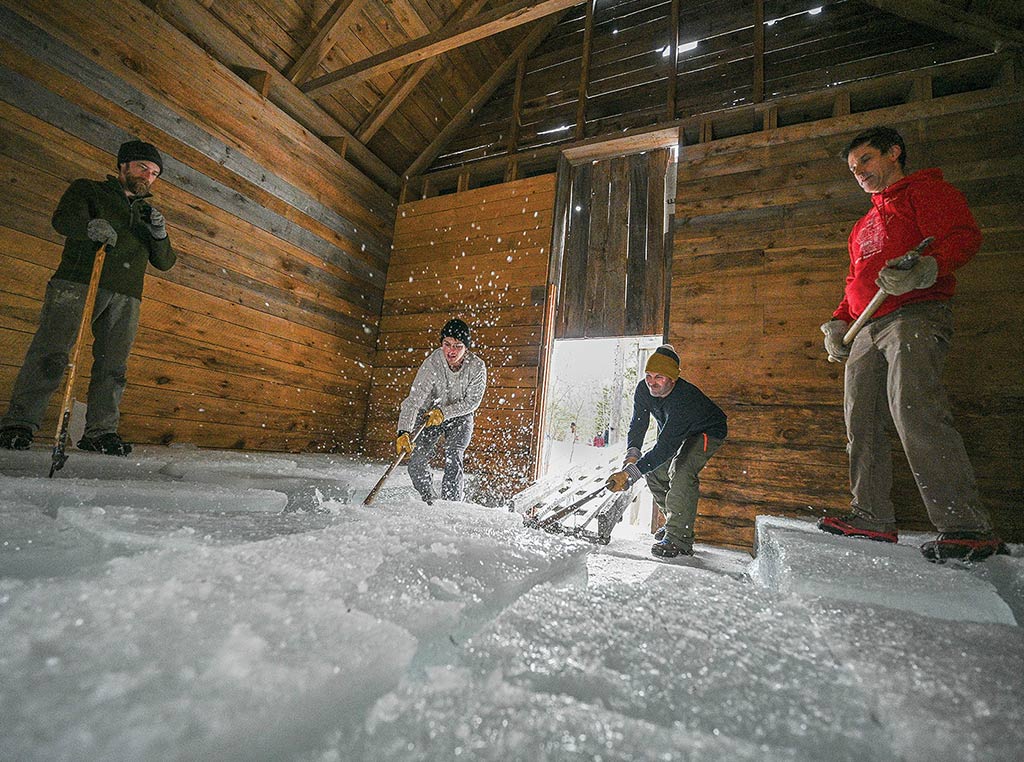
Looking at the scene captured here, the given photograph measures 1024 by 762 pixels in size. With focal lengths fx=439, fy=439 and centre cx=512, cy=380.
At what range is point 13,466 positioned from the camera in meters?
1.95

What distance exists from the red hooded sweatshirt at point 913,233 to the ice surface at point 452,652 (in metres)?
1.18

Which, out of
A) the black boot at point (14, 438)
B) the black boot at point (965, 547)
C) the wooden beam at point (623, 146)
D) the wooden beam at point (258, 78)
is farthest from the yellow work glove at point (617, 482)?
the wooden beam at point (258, 78)

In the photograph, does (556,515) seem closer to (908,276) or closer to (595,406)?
(908,276)

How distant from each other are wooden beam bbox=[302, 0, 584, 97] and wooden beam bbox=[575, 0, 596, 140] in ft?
3.71

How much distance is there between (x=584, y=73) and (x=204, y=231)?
4436mm

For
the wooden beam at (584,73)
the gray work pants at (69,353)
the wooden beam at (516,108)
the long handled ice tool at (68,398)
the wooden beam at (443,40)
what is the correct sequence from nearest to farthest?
the long handled ice tool at (68,398), the gray work pants at (69,353), the wooden beam at (443,40), the wooden beam at (584,73), the wooden beam at (516,108)

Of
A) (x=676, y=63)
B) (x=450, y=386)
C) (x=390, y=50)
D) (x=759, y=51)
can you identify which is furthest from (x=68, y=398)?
(x=759, y=51)

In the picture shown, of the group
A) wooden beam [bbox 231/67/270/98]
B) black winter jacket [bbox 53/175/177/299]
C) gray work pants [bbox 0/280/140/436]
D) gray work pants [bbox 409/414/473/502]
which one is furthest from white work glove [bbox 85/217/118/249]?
wooden beam [bbox 231/67/270/98]

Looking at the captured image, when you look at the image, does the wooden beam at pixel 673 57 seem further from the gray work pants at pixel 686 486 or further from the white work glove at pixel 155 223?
the white work glove at pixel 155 223

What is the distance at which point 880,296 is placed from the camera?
191 cm

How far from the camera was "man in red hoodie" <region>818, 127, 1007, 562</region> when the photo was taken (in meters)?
1.58

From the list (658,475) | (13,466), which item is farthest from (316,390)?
(658,475)

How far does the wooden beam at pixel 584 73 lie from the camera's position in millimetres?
5035

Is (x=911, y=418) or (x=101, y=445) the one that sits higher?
(x=911, y=418)
